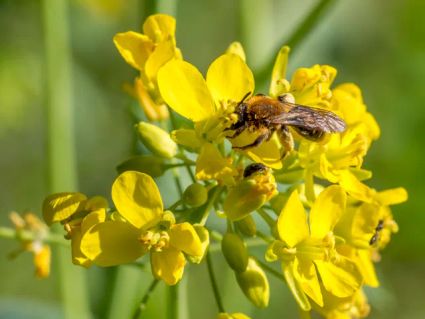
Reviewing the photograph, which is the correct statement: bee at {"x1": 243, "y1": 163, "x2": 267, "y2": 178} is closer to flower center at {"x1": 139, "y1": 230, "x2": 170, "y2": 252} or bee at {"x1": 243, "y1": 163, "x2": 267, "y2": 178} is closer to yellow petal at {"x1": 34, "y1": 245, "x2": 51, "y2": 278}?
flower center at {"x1": 139, "y1": 230, "x2": 170, "y2": 252}

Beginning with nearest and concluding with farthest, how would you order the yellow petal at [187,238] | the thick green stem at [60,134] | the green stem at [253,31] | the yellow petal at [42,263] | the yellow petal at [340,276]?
the yellow petal at [187,238], the yellow petal at [340,276], the yellow petal at [42,263], the thick green stem at [60,134], the green stem at [253,31]

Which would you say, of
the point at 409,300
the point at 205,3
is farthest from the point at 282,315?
the point at 205,3

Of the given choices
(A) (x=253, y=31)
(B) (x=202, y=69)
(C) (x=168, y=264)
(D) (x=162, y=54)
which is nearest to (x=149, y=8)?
(D) (x=162, y=54)

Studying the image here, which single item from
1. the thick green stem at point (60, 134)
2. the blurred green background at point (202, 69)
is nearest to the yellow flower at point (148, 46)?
the thick green stem at point (60, 134)

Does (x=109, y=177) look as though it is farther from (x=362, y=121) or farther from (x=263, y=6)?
(x=362, y=121)

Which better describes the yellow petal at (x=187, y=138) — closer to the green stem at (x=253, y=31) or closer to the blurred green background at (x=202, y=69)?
the green stem at (x=253, y=31)
